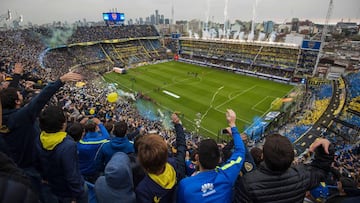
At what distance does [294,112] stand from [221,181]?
28.1 metres

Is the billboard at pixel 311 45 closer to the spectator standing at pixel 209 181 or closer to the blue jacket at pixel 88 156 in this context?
the spectator standing at pixel 209 181

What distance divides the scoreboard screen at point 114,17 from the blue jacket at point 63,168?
7096 cm

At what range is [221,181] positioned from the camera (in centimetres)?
265

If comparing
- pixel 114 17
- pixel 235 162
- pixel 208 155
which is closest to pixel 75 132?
pixel 208 155

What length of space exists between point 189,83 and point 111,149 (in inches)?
1438

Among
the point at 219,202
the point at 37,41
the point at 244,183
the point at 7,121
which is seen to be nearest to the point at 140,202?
the point at 219,202

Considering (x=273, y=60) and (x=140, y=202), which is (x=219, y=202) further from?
(x=273, y=60)

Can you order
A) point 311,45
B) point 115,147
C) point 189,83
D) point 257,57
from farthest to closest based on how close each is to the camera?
point 257,57 → point 311,45 → point 189,83 → point 115,147

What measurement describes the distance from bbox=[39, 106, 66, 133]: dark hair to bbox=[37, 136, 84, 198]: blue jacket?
227 millimetres

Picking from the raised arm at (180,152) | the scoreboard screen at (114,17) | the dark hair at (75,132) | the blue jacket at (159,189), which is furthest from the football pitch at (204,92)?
the scoreboard screen at (114,17)

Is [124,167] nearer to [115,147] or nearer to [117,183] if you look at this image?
[117,183]

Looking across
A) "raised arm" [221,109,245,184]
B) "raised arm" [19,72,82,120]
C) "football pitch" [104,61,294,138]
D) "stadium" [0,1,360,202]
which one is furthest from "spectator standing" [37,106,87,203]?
"football pitch" [104,61,294,138]

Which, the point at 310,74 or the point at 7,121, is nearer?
the point at 7,121

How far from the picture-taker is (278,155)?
94.3 inches
